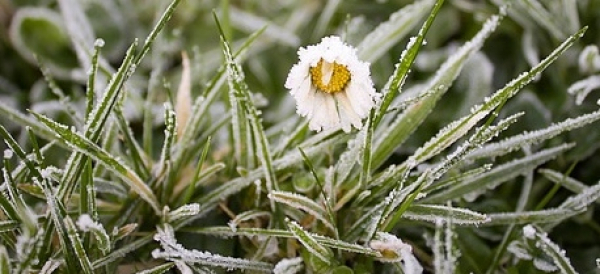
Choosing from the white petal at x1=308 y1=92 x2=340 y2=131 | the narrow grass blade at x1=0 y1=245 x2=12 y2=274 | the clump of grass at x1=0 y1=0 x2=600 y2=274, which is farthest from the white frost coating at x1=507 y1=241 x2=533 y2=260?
the narrow grass blade at x1=0 y1=245 x2=12 y2=274

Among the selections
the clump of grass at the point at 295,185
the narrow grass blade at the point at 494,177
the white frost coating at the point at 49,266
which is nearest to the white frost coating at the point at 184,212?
Result: the clump of grass at the point at 295,185

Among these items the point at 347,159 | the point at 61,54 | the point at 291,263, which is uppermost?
the point at 61,54

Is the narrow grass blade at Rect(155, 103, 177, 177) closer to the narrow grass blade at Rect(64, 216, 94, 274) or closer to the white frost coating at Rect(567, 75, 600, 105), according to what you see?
the narrow grass blade at Rect(64, 216, 94, 274)

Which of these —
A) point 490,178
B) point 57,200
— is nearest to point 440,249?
point 490,178

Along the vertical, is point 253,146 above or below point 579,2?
below

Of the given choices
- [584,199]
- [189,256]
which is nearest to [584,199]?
[584,199]

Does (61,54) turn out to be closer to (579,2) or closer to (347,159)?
(347,159)
